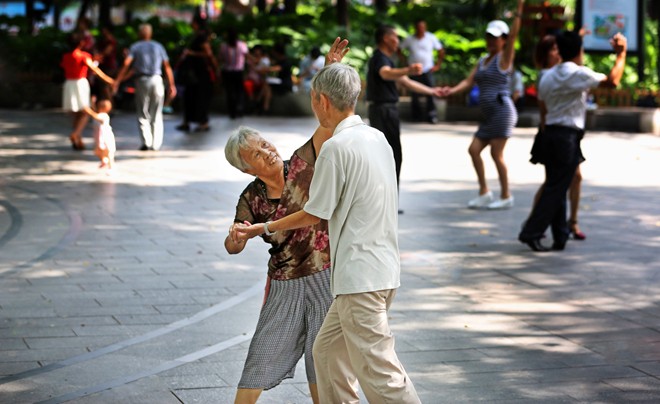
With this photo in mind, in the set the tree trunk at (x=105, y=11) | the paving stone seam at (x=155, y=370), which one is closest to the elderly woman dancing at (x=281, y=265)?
the paving stone seam at (x=155, y=370)

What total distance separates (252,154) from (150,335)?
2434 millimetres

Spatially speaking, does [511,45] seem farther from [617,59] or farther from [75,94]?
[75,94]

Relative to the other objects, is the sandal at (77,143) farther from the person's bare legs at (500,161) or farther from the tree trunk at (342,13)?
the tree trunk at (342,13)

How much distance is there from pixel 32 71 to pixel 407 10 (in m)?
10.1

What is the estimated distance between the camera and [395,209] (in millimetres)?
4676

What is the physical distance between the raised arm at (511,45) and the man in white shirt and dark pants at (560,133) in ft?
5.15

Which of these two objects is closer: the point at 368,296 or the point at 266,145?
the point at 368,296

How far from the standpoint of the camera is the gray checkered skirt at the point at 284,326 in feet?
16.1

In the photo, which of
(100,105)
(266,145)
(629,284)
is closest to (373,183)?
(266,145)

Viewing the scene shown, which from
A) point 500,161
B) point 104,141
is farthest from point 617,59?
point 104,141

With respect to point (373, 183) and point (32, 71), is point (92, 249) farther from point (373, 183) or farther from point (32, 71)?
point (32, 71)

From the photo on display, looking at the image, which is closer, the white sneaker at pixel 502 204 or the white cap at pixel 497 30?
the white cap at pixel 497 30

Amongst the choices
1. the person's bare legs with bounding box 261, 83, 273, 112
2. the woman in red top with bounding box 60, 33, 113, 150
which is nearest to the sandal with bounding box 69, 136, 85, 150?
the woman in red top with bounding box 60, 33, 113, 150

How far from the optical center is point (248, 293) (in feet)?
26.5
